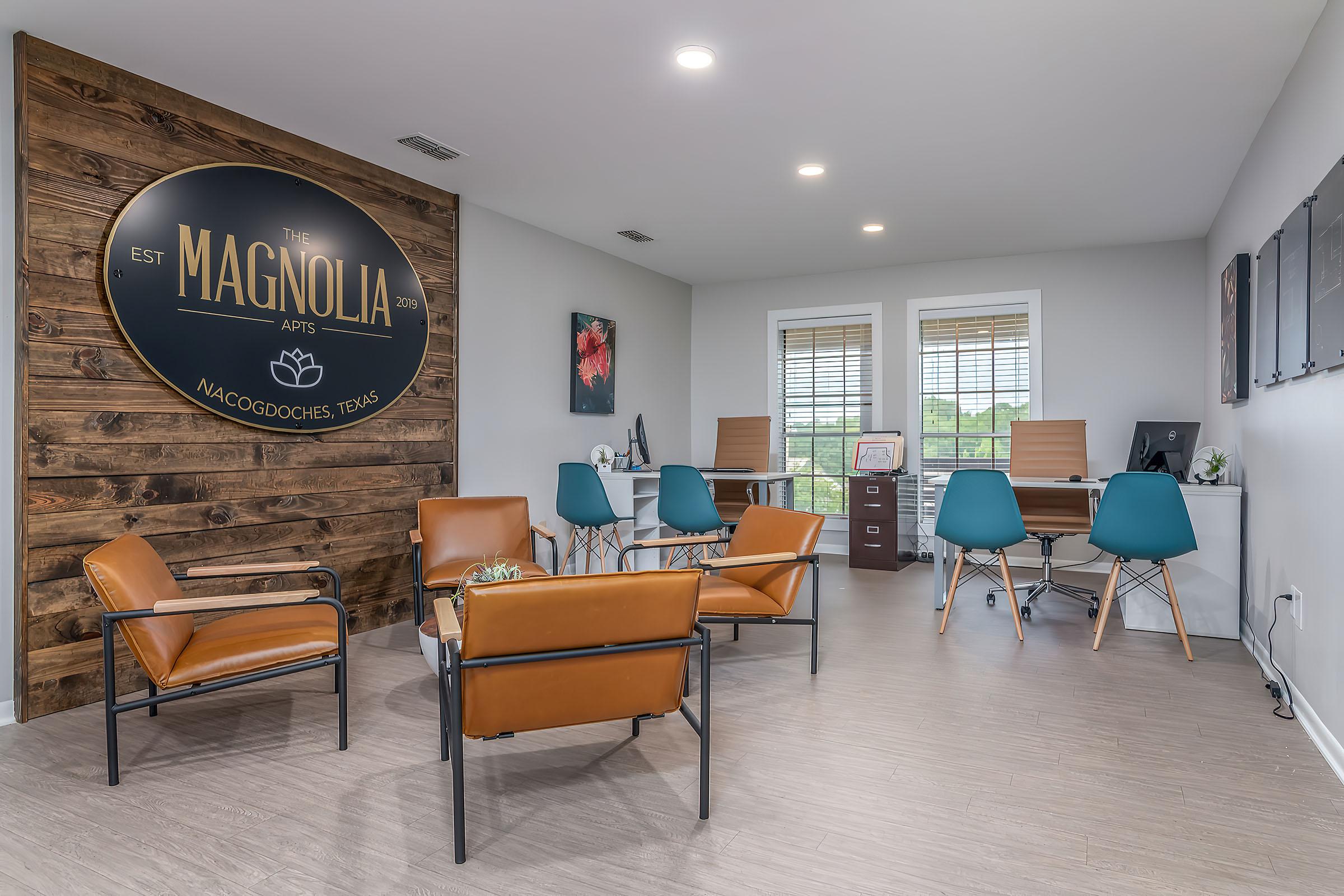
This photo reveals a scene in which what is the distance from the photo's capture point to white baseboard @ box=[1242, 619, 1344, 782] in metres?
2.58

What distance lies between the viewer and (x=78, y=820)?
226 centimetres

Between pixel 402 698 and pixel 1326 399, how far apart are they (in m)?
3.79

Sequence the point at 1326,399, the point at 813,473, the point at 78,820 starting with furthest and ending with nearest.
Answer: the point at 813,473, the point at 1326,399, the point at 78,820

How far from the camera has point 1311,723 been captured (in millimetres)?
2900

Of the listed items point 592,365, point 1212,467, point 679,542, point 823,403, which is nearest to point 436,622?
point 679,542

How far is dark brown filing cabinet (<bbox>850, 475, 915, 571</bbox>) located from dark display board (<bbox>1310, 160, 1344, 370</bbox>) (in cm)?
372

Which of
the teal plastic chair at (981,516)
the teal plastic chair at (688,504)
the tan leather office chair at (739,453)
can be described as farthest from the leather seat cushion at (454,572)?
the tan leather office chair at (739,453)

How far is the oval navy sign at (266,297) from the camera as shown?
3424mm

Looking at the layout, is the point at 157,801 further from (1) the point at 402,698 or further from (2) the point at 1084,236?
(2) the point at 1084,236

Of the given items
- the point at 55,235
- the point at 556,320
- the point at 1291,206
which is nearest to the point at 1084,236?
the point at 1291,206

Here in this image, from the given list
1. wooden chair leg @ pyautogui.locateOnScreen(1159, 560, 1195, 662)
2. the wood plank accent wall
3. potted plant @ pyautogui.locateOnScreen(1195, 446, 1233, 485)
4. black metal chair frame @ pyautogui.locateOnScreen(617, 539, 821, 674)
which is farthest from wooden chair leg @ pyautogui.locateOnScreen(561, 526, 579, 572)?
potted plant @ pyautogui.locateOnScreen(1195, 446, 1233, 485)

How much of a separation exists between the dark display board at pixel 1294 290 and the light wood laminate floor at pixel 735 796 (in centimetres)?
147

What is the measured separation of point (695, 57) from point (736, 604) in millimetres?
2386

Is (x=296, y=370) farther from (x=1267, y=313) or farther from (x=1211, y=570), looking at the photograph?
(x=1211, y=570)
